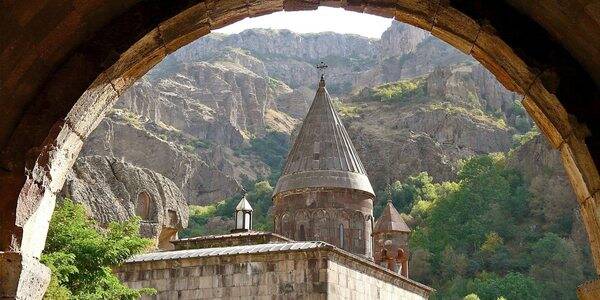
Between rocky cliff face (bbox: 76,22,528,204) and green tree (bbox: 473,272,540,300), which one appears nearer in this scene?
green tree (bbox: 473,272,540,300)

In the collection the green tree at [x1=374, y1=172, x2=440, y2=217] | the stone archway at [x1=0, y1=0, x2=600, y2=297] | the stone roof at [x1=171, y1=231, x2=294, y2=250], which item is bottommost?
the stone archway at [x1=0, y1=0, x2=600, y2=297]

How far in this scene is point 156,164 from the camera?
220 feet

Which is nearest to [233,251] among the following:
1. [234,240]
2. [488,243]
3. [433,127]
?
[234,240]

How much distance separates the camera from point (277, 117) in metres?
104

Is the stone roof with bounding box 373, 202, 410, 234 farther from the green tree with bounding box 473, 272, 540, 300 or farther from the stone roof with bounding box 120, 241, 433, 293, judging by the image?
the green tree with bounding box 473, 272, 540, 300

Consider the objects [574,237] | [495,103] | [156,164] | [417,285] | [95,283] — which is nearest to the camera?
[95,283]

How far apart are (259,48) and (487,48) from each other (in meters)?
149

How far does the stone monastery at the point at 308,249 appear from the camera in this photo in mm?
14109

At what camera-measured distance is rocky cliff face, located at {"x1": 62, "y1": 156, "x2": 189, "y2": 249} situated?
15180 millimetres

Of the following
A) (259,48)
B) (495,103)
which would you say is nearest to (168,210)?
(495,103)

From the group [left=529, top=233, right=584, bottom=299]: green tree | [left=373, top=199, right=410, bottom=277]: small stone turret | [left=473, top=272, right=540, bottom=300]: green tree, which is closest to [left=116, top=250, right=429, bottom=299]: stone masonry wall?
[left=373, top=199, right=410, bottom=277]: small stone turret

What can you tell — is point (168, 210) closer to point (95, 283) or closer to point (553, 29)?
point (95, 283)

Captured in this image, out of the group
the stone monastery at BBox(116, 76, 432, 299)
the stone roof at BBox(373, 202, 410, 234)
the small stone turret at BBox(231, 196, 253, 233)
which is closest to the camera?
the stone monastery at BBox(116, 76, 432, 299)

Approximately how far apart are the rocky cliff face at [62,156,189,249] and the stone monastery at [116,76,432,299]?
96 centimetres
